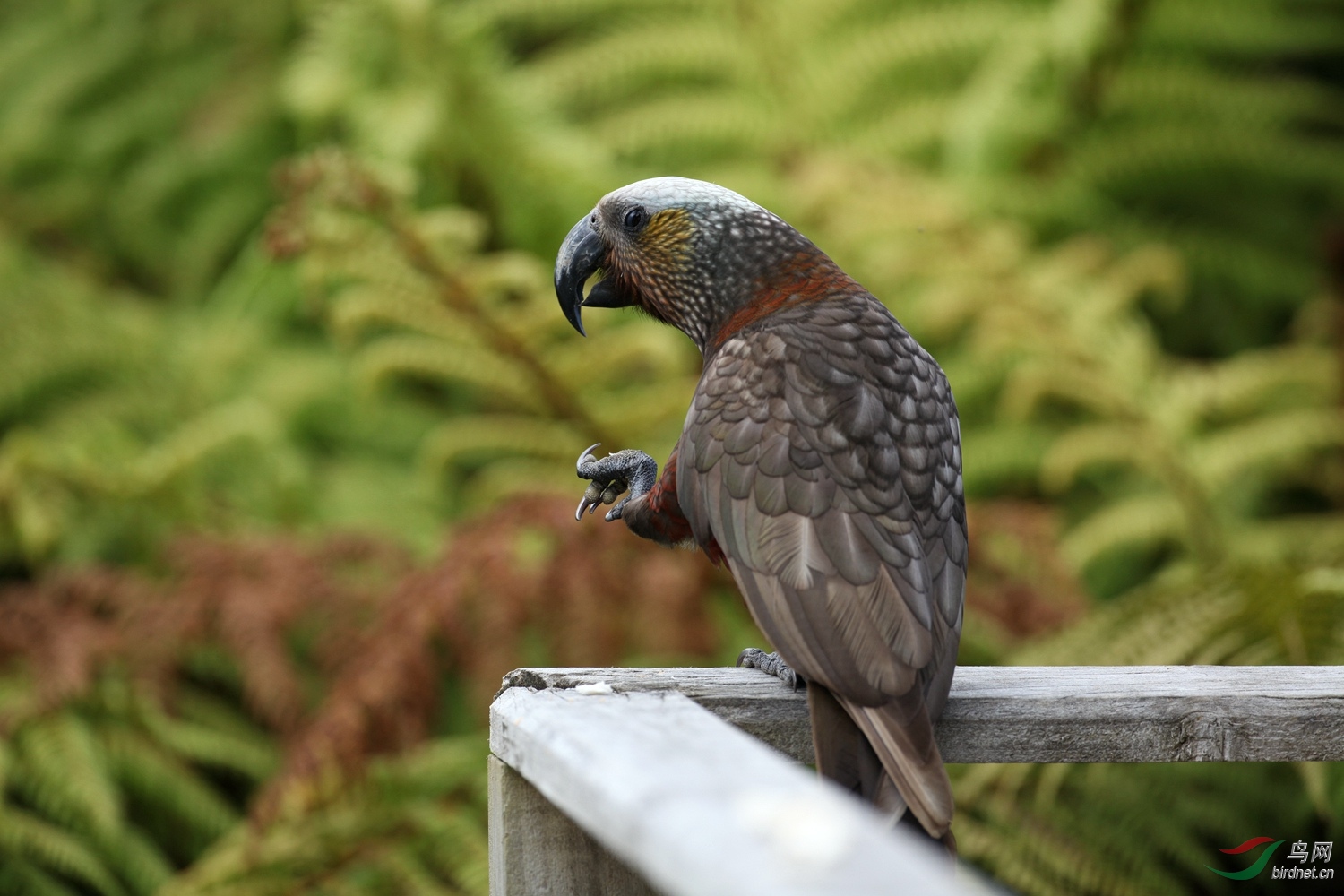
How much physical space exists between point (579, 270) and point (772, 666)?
669mm

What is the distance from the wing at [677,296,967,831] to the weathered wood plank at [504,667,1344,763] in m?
0.09

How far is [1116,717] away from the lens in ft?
4.44

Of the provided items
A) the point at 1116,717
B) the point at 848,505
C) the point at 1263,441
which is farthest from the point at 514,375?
the point at 1116,717

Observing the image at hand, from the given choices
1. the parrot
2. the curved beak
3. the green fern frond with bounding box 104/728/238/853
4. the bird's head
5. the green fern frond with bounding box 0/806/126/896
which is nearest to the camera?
the parrot

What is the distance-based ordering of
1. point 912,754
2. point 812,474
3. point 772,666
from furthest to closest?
point 772,666
point 812,474
point 912,754

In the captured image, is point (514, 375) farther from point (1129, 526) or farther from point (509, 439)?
point (1129, 526)

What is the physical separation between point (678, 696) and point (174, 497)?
2.33 m

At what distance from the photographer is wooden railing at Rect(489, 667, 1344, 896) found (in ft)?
2.30

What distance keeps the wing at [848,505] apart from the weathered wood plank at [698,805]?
0.18 m

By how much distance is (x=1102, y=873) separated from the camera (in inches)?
95.9

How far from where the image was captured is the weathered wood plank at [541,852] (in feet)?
4.09

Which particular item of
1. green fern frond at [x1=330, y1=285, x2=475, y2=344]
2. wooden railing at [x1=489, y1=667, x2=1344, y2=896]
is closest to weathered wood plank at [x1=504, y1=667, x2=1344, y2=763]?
wooden railing at [x1=489, y1=667, x2=1344, y2=896]

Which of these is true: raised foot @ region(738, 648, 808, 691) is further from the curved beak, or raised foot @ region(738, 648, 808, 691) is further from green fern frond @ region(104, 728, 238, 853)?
green fern frond @ region(104, 728, 238, 853)

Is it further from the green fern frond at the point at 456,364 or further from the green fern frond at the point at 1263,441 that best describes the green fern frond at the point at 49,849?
the green fern frond at the point at 1263,441
